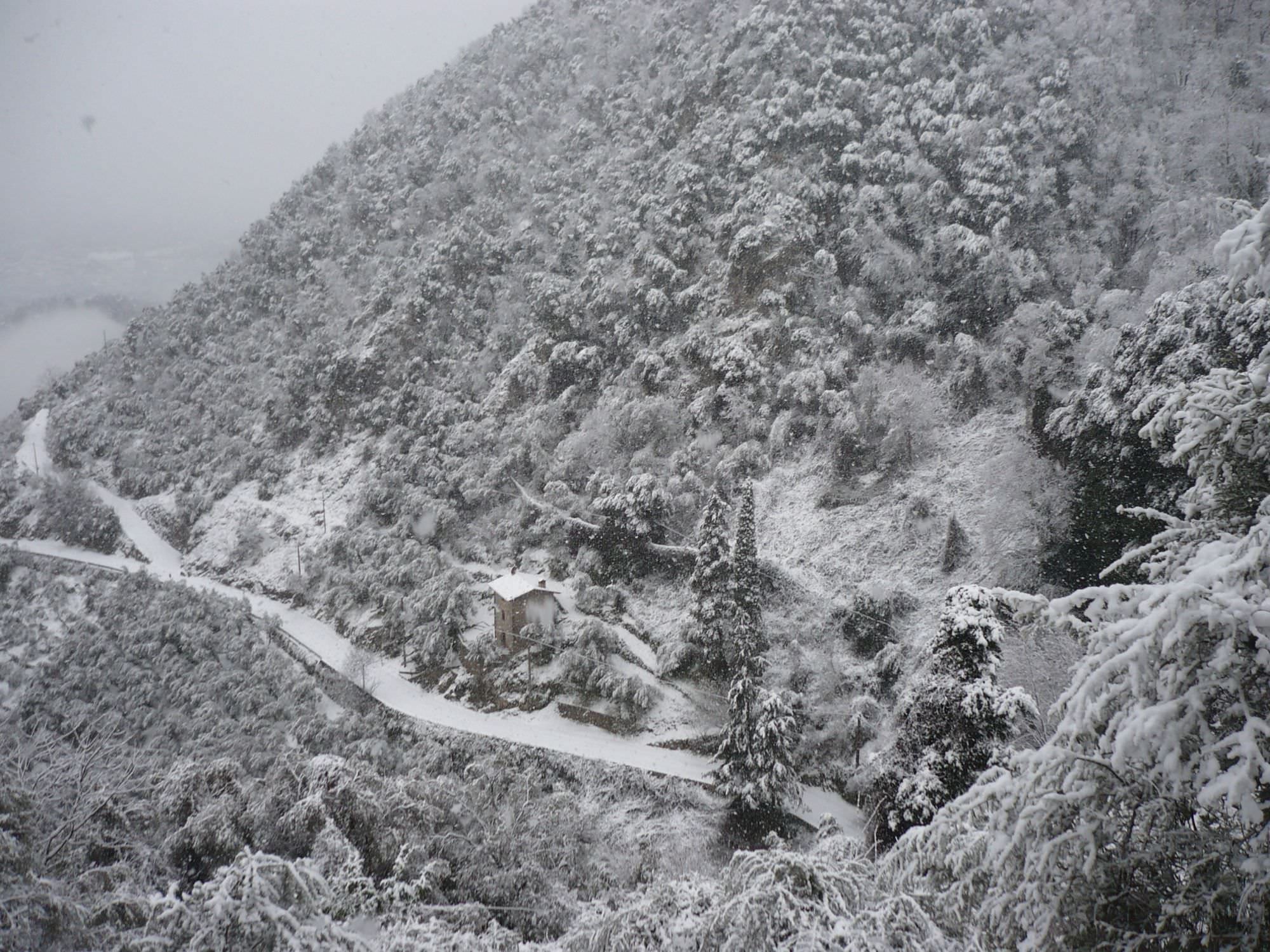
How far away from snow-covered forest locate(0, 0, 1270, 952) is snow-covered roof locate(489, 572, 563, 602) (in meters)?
0.31

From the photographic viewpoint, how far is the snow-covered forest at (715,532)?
11.3ft

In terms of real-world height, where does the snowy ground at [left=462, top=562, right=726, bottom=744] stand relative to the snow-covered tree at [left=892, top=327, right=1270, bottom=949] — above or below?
below

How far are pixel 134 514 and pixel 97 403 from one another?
1565cm

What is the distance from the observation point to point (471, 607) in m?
29.3

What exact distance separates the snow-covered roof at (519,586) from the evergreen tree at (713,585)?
7326 mm

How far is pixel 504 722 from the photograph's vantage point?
24.9 meters

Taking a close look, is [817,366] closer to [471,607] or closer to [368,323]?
[471,607]

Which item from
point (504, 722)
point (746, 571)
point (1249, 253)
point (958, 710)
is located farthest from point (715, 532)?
point (1249, 253)

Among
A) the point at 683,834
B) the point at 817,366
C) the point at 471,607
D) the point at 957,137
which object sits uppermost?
the point at 957,137

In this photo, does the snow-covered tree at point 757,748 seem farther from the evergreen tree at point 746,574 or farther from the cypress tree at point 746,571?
the cypress tree at point 746,571

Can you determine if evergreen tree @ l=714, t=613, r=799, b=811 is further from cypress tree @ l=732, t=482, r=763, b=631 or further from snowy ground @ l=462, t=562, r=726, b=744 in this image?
snowy ground @ l=462, t=562, r=726, b=744

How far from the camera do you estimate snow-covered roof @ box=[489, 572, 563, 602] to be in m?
26.3

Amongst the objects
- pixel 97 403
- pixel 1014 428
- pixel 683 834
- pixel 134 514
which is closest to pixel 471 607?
pixel 683 834

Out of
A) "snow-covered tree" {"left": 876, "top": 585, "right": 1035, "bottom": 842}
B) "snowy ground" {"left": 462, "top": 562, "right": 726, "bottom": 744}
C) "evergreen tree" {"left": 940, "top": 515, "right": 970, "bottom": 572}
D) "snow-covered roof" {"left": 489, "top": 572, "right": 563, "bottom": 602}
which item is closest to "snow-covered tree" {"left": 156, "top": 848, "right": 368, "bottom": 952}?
"snow-covered tree" {"left": 876, "top": 585, "right": 1035, "bottom": 842}
